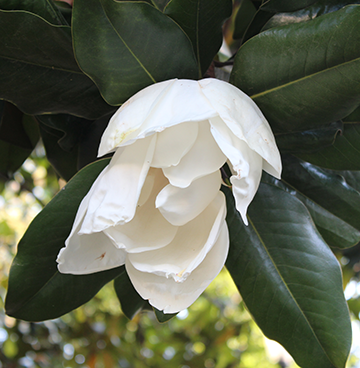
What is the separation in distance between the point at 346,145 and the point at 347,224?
152 mm

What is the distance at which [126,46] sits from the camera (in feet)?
1.18

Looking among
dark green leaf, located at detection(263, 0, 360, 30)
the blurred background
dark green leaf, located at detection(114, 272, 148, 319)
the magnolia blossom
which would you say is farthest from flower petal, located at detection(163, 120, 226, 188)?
the blurred background

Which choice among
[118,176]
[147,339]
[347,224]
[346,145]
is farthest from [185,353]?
[118,176]

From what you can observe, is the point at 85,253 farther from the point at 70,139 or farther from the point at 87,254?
the point at 70,139

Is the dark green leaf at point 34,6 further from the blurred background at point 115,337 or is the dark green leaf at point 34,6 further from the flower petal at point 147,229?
the blurred background at point 115,337

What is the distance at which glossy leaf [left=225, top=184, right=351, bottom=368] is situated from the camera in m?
0.43

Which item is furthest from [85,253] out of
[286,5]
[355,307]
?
[355,307]

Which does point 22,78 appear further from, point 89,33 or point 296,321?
point 296,321

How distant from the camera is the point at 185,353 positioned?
1.72 m

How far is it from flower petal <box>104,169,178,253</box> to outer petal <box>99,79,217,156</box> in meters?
0.06

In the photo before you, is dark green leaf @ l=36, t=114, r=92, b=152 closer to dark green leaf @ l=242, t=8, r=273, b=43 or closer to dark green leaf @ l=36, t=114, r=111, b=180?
→ dark green leaf @ l=36, t=114, r=111, b=180

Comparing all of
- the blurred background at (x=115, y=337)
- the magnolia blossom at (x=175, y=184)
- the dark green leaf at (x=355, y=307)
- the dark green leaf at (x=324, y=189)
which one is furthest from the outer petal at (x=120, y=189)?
the dark green leaf at (x=355, y=307)

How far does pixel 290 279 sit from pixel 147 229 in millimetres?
200

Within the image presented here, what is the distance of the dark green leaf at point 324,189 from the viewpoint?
571 mm
